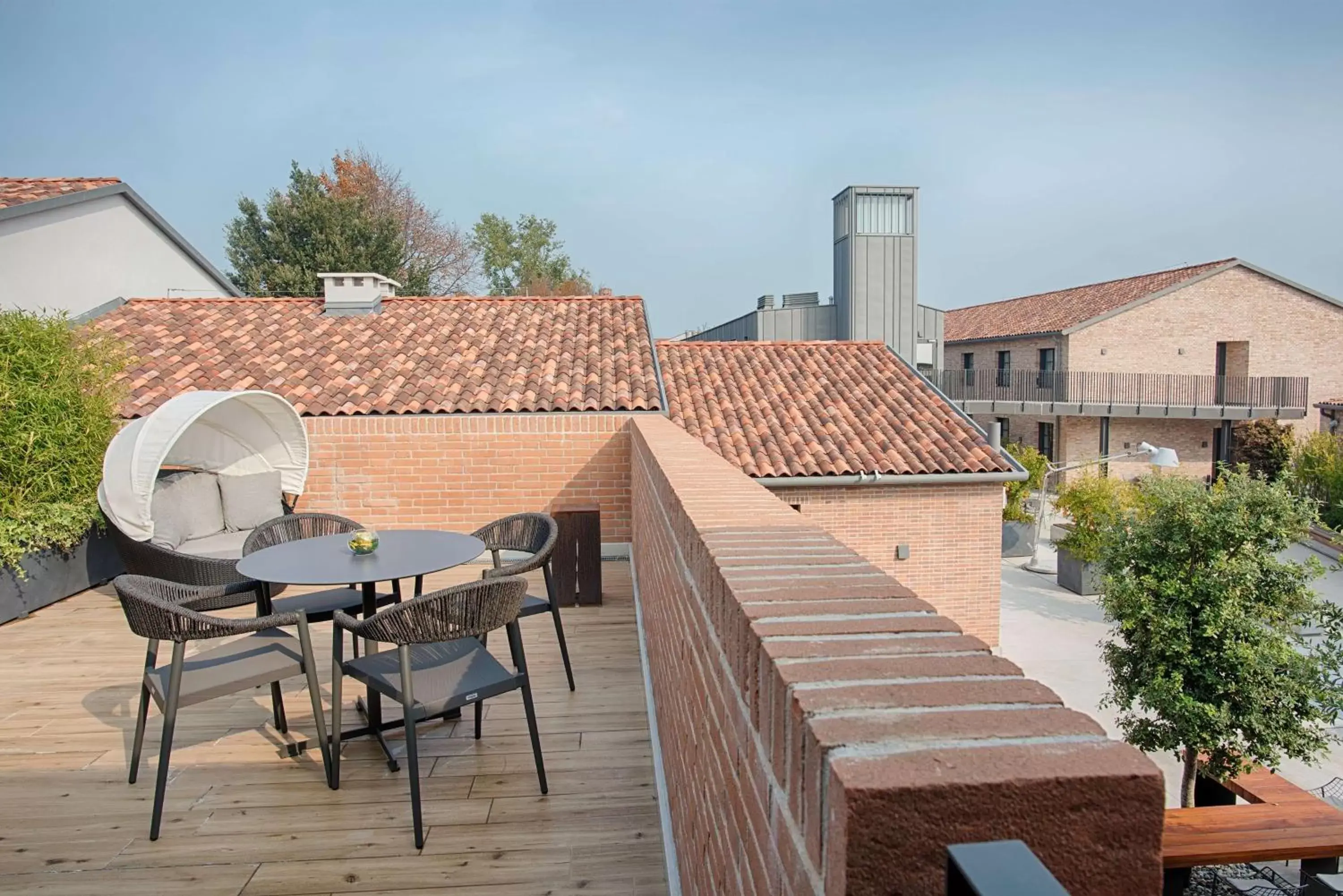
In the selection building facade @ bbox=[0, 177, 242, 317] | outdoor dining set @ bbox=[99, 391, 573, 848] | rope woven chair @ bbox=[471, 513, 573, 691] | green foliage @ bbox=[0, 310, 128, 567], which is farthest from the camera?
building facade @ bbox=[0, 177, 242, 317]

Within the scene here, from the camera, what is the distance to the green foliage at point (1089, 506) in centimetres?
1747

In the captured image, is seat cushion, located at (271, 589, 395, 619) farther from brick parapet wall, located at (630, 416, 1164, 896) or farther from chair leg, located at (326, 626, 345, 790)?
brick parapet wall, located at (630, 416, 1164, 896)

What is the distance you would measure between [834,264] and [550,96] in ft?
31.2

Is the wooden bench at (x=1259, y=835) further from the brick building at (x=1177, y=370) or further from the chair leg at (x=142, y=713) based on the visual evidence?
the brick building at (x=1177, y=370)

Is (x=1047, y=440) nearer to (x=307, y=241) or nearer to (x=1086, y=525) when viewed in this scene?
(x=1086, y=525)

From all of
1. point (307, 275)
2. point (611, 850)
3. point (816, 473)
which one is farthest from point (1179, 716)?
point (307, 275)

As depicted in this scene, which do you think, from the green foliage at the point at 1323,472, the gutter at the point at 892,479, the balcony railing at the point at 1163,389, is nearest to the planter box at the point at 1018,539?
the balcony railing at the point at 1163,389

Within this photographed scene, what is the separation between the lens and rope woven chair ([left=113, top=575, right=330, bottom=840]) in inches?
129

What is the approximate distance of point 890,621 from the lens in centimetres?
136

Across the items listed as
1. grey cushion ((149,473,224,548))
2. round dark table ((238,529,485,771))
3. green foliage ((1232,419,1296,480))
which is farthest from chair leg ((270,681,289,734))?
green foliage ((1232,419,1296,480))

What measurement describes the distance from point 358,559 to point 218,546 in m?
3.59

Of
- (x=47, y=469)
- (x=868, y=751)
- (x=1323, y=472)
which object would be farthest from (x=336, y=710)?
(x=1323, y=472)

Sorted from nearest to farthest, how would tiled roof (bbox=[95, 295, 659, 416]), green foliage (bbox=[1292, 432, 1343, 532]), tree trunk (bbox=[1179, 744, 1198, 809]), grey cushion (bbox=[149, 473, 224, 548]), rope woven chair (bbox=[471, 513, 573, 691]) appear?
1. rope woven chair (bbox=[471, 513, 573, 691])
2. grey cushion (bbox=[149, 473, 224, 548])
3. tree trunk (bbox=[1179, 744, 1198, 809])
4. tiled roof (bbox=[95, 295, 659, 416])
5. green foliage (bbox=[1292, 432, 1343, 532])

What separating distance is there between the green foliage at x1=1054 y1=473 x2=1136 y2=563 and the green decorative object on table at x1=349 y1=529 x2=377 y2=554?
51.8 ft
